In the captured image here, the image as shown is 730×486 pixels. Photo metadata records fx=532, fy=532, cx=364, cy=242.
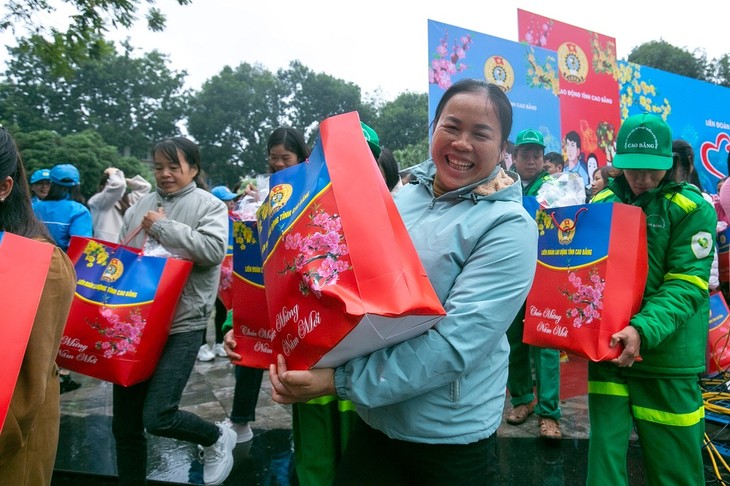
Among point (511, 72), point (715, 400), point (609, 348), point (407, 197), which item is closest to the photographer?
point (407, 197)

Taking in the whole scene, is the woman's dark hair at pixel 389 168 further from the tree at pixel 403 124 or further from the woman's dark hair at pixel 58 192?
the tree at pixel 403 124

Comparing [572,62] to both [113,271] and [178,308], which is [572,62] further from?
[113,271]

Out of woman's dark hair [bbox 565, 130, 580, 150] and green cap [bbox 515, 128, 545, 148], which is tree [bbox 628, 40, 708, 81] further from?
green cap [bbox 515, 128, 545, 148]

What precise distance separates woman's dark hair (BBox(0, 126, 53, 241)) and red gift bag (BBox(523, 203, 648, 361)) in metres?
1.90

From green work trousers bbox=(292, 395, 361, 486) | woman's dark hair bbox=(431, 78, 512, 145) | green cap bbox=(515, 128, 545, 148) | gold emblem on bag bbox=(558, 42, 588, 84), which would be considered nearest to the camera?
woman's dark hair bbox=(431, 78, 512, 145)

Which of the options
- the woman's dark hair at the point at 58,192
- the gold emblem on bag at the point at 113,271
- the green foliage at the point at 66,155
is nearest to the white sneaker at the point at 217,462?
the gold emblem on bag at the point at 113,271

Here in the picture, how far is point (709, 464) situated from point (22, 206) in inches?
141

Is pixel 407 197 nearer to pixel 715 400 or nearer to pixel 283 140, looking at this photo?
pixel 283 140

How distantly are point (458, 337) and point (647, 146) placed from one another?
1.44 m

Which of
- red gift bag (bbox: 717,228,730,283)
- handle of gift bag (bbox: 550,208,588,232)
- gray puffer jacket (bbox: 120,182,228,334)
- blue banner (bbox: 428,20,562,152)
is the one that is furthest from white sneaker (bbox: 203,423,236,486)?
blue banner (bbox: 428,20,562,152)

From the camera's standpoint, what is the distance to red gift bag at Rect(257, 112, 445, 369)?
108 cm

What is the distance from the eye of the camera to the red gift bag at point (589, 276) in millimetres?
2033

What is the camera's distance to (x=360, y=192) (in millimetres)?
1211

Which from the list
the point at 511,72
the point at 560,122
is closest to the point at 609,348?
the point at 511,72
